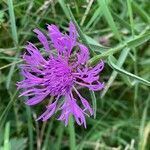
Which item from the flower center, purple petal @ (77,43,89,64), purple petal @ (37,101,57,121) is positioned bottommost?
purple petal @ (37,101,57,121)

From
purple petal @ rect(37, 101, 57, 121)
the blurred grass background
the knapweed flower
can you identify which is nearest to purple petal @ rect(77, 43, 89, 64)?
the knapweed flower

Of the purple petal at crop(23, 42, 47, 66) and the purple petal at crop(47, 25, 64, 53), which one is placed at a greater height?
the purple petal at crop(47, 25, 64, 53)

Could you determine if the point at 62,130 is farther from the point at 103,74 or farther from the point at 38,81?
the point at 38,81

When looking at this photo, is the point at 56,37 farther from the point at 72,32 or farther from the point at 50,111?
the point at 50,111

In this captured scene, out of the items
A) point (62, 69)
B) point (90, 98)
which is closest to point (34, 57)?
point (62, 69)

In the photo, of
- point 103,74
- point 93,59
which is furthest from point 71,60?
point 103,74

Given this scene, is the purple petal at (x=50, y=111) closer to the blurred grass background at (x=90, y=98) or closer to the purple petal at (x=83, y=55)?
the purple petal at (x=83, y=55)

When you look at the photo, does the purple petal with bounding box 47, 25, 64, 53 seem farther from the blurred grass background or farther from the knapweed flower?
the blurred grass background

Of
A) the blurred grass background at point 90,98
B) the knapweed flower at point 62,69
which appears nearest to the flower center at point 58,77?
the knapweed flower at point 62,69
